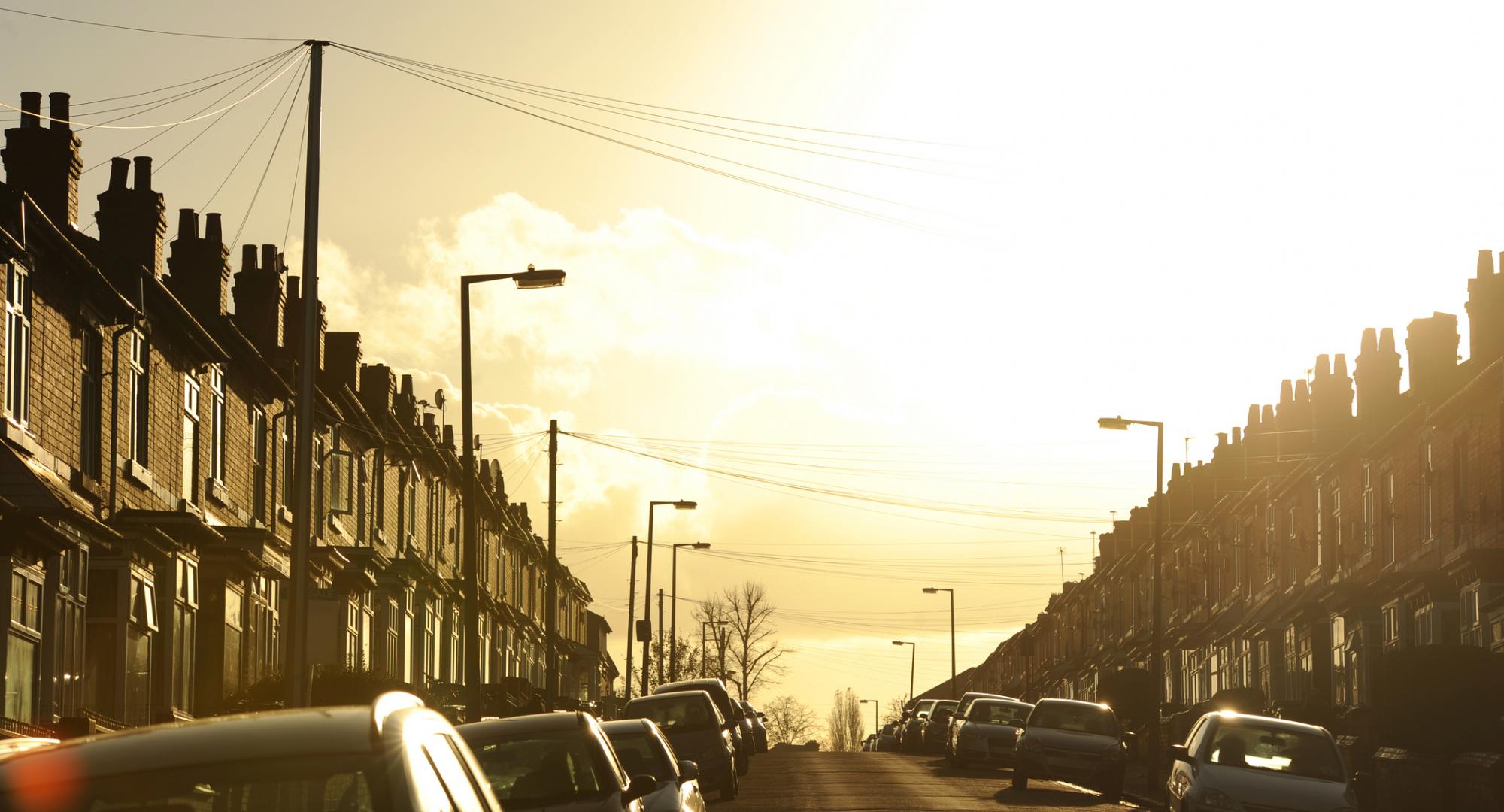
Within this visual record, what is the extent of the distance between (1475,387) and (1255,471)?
71.0 feet

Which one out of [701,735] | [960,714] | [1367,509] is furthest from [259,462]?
[1367,509]

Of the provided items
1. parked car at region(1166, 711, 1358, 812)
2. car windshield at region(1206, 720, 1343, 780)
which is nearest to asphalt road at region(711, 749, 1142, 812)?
parked car at region(1166, 711, 1358, 812)

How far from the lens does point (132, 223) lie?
27297 mm

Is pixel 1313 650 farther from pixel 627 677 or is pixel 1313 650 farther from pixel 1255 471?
pixel 627 677

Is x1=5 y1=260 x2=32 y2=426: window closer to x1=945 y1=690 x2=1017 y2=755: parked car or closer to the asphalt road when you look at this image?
the asphalt road

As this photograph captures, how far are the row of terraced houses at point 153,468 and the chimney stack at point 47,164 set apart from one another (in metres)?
0.03

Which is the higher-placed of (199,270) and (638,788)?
(199,270)

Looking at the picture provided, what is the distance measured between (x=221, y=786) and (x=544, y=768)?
24.9 feet

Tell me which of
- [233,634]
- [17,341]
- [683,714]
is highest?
[17,341]

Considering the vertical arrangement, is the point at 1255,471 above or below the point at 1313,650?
above

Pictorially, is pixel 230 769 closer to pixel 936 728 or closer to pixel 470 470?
pixel 470 470

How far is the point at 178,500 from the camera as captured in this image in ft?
92.6

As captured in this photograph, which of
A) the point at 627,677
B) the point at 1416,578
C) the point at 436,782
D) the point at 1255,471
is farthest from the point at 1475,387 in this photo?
the point at 627,677

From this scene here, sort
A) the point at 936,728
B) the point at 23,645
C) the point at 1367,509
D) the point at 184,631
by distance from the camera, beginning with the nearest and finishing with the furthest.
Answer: the point at 23,645, the point at 184,631, the point at 1367,509, the point at 936,728
